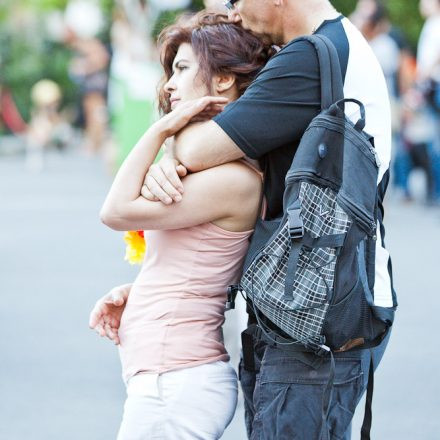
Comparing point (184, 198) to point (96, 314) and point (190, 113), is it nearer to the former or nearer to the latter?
point (190, 113)

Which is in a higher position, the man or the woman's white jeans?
the man

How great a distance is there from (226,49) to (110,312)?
804 mm

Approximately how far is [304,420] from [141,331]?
50 centimetres

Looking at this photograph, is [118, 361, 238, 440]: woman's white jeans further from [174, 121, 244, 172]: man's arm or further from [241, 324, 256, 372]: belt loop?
[174, 121, 244, 172]: man's arm

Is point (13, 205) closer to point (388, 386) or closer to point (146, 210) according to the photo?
point (388, 386)

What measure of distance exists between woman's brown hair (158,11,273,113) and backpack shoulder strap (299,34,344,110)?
0.92ft

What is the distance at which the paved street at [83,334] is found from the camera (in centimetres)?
536

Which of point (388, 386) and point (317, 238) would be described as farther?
point (388, 386)

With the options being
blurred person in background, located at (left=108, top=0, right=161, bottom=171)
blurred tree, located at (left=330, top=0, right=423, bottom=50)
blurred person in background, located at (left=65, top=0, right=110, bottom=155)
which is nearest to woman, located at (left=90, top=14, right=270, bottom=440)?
blurred person in background, located at (left=108, top=0, right=161, bottom=171)

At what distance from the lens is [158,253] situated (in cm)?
296

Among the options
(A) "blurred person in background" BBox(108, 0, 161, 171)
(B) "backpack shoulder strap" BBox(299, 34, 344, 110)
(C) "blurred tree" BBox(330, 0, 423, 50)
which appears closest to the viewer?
(B) "backpack shoulder strap" BBox(299, 34, 344, 110)

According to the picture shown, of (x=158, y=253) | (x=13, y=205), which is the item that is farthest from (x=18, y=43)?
(x=158, y=253)

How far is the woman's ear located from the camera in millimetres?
2988

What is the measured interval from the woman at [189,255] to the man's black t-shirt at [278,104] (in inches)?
4.3
